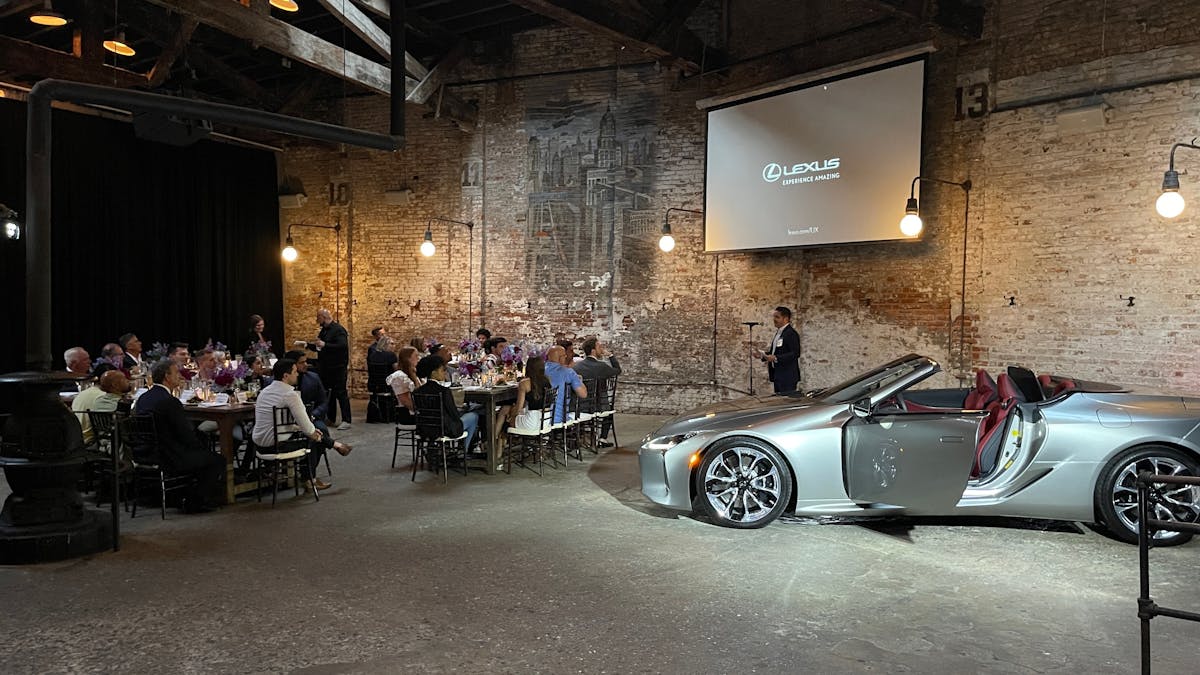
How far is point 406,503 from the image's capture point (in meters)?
6.57

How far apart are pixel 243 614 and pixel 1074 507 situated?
5.38 meters

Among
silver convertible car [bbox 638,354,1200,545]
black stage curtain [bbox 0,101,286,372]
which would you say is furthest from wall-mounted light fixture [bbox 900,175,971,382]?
black stage curtain [bbox 0,101,286,372]

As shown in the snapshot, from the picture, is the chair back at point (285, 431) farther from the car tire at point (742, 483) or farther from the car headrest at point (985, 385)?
the car headrest at point (985, 385)

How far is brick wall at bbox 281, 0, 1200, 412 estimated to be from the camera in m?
8.04

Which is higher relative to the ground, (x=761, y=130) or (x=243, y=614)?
(x=761, y=130)

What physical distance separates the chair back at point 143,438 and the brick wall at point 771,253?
24.9 ft

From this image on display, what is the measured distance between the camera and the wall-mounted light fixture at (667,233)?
11523 mm

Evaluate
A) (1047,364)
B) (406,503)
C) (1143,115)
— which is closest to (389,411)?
(406,503)

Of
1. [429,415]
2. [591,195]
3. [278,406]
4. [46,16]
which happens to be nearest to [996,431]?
[429,415]

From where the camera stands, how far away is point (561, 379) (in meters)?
8.30

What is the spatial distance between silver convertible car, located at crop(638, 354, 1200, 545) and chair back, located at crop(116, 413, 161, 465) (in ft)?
12.9

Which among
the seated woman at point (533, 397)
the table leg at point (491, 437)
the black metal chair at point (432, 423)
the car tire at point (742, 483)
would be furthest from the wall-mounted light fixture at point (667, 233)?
the car tire at point (742, 483)

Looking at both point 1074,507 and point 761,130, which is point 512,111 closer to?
point 761,130

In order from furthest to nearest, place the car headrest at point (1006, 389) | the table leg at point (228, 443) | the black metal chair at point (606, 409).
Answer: the black metal chair at point (606, 409) < the table leg at point (228, 443) < the car headrest at point (1006, 389)
